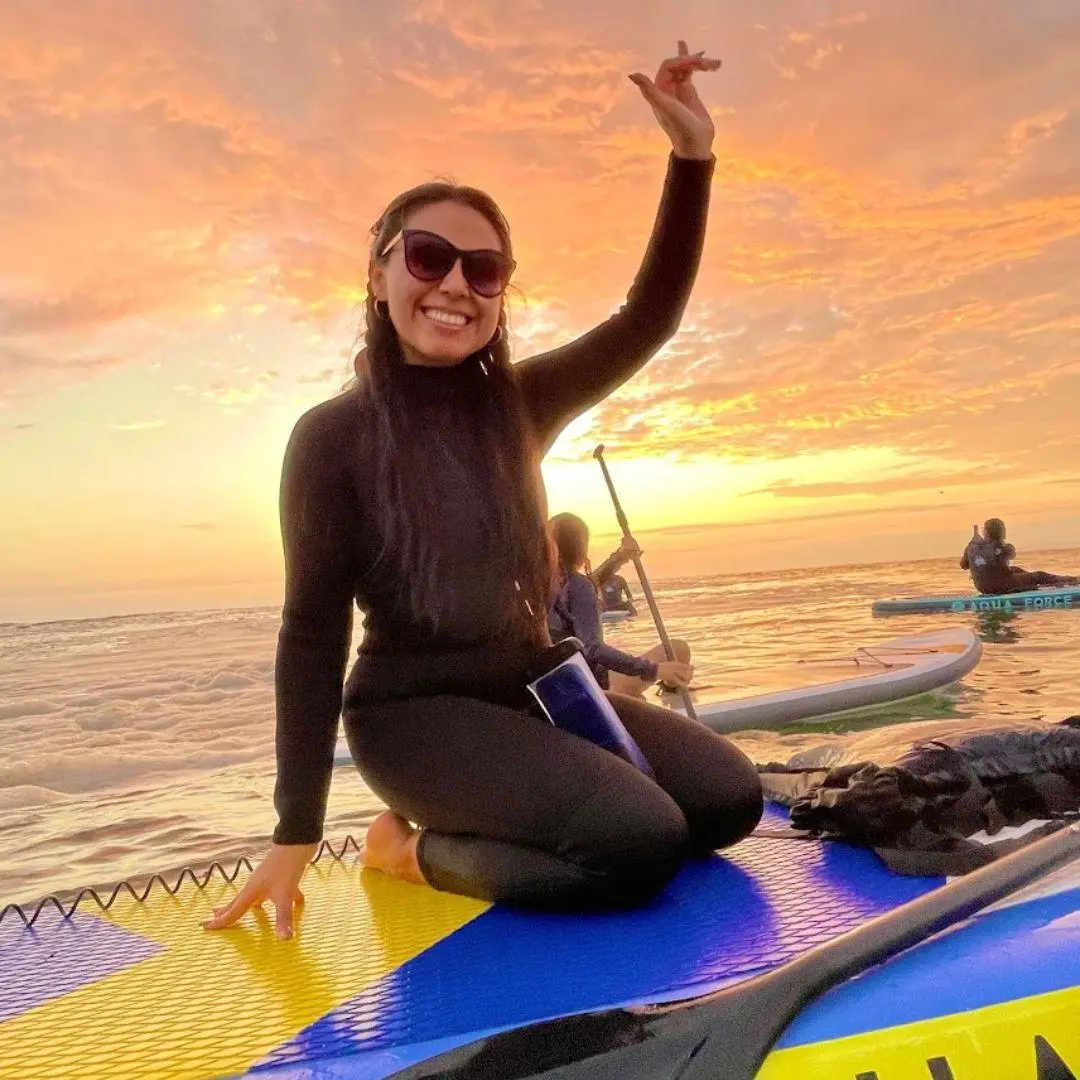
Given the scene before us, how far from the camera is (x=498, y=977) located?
5.71 ft

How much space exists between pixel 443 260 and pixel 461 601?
856 millimetres

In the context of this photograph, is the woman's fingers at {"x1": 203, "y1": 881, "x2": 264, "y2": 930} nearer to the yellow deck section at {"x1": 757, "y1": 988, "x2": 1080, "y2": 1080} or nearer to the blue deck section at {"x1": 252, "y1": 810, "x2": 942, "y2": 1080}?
the blue deck section at {"x1": 252, "y1": 810, "x2": 942, "y2": 1080}

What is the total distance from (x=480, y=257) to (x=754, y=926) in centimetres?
169

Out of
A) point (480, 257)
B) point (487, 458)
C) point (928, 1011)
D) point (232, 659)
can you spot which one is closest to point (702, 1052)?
point (928, 1011)

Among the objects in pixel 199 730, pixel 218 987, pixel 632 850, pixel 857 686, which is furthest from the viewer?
pixel 857 686

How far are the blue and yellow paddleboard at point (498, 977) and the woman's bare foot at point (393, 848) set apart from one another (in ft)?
0.16

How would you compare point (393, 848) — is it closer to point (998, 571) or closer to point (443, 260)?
point (443, 260)

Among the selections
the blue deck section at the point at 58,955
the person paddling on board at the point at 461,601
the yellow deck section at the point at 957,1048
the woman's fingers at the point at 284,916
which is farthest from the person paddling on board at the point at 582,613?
the yellow deck section at the point at 957,1048

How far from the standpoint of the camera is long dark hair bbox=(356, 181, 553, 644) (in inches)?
90.4

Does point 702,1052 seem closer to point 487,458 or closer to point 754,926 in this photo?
point 754,926

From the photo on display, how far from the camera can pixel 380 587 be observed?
2348 millimetres

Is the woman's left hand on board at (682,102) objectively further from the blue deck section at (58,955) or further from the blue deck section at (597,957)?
the blue deck section at (58,955)

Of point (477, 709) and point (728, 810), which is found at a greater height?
point (477, 709)

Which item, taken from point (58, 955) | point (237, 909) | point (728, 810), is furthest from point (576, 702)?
point (58, 955)
